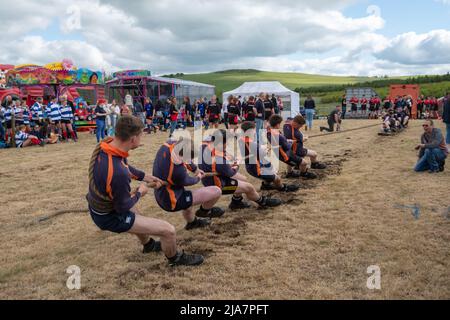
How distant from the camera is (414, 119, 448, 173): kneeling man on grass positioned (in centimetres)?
835

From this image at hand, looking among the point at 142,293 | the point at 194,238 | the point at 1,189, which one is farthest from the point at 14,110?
the point at 142,293

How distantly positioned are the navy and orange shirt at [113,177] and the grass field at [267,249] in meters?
0.94

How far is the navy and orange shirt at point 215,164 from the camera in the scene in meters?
5.39

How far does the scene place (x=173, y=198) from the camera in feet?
14.9

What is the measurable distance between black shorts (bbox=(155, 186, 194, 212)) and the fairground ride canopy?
71.9 feet

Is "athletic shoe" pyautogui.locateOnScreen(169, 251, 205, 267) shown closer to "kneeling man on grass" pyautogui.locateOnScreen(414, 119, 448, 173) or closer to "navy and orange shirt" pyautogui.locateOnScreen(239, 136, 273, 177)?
"navy and orange shirt" pyautogui.locateOnScreen(239, 136, 273, 177)

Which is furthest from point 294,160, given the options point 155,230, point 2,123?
point 2,123

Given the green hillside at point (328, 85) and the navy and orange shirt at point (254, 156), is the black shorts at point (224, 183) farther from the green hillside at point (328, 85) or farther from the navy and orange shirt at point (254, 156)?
the green hillside at point (328, 85)

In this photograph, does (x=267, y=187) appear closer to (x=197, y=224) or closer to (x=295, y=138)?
(x=295, y=138)

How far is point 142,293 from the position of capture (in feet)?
11.8

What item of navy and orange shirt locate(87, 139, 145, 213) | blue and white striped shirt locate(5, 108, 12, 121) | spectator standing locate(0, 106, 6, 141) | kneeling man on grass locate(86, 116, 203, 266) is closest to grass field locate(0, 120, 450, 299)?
kneeling man on grass locate(86, 116, 203, 266)

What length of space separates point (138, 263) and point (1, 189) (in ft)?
18.7

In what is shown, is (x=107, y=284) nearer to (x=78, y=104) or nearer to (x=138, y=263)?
(x=138, y=263)

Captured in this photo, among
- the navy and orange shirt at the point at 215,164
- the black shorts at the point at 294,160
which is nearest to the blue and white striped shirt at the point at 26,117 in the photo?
the black shorts at the point at 294,160
